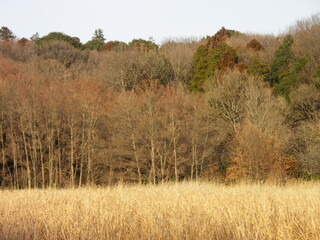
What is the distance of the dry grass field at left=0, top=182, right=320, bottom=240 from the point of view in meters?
4.62

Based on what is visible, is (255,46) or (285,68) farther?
(255,46)

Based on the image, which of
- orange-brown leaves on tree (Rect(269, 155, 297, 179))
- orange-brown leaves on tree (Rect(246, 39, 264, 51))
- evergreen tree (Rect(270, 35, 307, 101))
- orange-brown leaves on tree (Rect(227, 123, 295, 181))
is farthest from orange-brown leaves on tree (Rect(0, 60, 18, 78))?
orange-brown leaves on tree (Rect(246, 39, 264, 51))

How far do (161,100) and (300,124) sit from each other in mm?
11318

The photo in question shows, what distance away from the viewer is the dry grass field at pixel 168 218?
4.62 metres

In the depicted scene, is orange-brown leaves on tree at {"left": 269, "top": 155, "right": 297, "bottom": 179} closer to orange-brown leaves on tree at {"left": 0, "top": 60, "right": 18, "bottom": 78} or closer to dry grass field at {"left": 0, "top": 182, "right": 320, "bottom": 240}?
dry grass field at {"left": 0, "top": 182, "right": 320, "bottom": 240}

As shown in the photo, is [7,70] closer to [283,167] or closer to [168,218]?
[283,167]

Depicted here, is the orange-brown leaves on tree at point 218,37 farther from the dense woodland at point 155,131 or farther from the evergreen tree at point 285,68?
the dense woodland at point 155,131

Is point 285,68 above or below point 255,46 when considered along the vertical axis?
below

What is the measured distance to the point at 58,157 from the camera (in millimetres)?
25078

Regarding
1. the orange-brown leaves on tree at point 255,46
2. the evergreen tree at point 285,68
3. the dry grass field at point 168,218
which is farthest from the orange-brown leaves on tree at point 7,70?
the orange-brown leaves on tree at point 255,46

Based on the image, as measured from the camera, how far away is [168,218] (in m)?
5.38

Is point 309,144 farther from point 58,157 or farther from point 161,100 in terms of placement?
point 58,157

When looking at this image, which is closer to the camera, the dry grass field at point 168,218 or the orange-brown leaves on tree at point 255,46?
the dry grass field at point 168,218

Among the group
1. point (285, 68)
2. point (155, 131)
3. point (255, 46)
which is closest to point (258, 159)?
point (155, 131)
